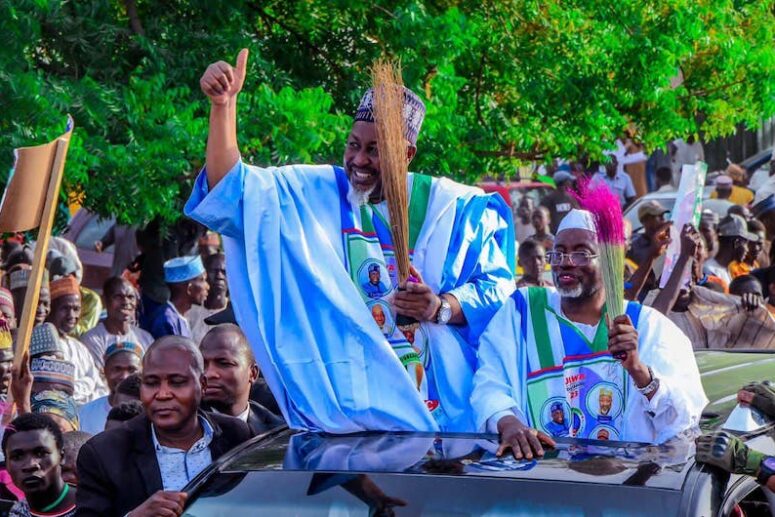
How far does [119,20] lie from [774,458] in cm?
635

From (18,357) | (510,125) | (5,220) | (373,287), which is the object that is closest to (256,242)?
(373,287)

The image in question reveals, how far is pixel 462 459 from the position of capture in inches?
168

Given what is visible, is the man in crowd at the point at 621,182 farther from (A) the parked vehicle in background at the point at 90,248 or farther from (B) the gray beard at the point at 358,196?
(B) the gray beard at the point at 358,196

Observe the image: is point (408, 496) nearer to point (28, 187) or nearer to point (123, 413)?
point (123, 413)

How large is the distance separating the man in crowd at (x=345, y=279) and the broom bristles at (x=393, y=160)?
0.06 metres

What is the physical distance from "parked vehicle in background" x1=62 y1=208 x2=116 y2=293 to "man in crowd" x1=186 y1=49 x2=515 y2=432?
8.19m

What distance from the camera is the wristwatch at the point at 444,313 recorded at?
5.14m

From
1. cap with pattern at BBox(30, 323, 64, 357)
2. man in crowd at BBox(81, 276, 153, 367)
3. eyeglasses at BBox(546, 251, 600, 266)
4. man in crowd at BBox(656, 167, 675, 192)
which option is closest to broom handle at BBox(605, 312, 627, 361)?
eyeglasses at BBox(546, 251, 600, 266)

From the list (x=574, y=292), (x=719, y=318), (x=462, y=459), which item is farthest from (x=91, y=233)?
(x=462, y=459)

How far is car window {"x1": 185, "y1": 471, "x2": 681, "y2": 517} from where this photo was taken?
3.96 m

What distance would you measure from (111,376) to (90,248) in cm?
585

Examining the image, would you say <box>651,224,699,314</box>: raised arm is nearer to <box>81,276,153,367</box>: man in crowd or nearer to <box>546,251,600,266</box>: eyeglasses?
<box>81,276,153,367</box>: man in crowd

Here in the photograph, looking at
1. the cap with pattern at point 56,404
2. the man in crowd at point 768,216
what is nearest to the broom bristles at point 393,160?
the cap with pattern at point 56,404

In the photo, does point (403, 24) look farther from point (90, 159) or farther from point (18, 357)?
point (18, 357)
